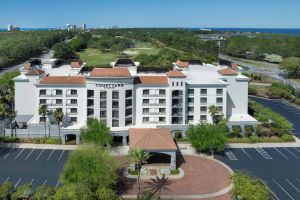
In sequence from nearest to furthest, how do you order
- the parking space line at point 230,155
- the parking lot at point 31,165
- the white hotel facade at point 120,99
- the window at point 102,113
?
the parking lot at point 31,165 → the parking space line at point 230,155 → the white hotel facade at point 120,99 → the window at point 102,113

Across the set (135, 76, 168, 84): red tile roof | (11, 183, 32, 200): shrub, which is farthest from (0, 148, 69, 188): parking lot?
(135, 76, 168, 84): red tile roof

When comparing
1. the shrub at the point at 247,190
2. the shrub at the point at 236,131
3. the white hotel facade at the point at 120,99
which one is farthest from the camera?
the shrub at the point at 236,131

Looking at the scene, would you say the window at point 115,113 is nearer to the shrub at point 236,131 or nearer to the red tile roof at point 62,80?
the red tile roof at point 62,80

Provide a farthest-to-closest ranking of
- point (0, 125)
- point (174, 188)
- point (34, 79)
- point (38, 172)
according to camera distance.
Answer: point (34, 79) → point (0, 125) → point (38, 172) → point (174, 188)

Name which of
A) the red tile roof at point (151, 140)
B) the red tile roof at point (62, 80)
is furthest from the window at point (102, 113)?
the red tile roof at point (151, 140)

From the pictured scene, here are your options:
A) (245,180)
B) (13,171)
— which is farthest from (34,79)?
(245,180)

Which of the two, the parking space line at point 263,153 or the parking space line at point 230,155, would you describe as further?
the parking space line at point 263,153

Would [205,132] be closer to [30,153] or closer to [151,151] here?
[151,151]
